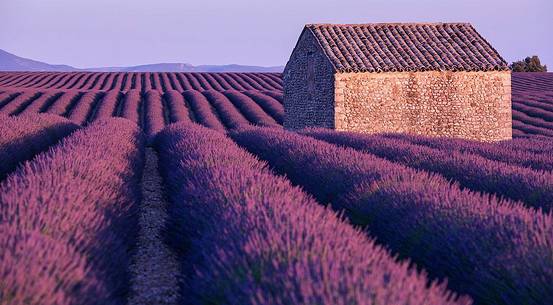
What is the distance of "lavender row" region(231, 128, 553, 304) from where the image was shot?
309 centimetres

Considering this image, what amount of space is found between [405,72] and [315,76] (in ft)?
8.26

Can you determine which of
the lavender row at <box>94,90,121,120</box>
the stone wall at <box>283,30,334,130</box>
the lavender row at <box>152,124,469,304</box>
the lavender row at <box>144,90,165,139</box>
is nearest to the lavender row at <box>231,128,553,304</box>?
the lavender row at <box>152,124,469,304</box>

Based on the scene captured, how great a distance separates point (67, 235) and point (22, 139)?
6.97 metres

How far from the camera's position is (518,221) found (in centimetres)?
370

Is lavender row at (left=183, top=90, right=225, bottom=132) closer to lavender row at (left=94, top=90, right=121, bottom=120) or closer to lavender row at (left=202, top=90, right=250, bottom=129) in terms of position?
lavender row at (left=202, top=90, right=250, bottom=129)

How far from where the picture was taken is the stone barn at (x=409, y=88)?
52.6 feet

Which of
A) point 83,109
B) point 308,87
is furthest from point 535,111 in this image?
point 83,109

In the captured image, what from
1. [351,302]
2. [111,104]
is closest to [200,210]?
[351,302]

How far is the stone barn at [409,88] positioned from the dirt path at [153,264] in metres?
9.26

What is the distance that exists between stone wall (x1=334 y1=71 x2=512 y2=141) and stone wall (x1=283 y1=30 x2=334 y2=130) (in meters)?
0.57

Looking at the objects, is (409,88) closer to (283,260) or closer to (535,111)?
(535,111)

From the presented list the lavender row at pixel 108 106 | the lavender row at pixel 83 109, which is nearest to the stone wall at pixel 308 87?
the lavender row at pixel 83 109

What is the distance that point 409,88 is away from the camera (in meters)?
16.4

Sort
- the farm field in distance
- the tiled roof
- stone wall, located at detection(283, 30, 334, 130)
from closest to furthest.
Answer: the farm field in distance < stone wall, located at detection(283, 30, 334, 130) < the tiled roof
